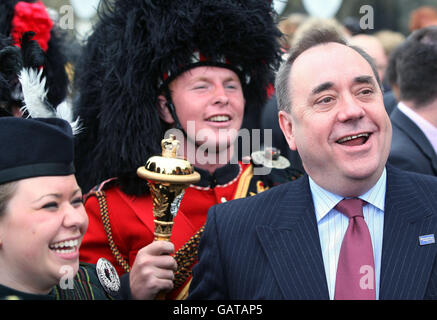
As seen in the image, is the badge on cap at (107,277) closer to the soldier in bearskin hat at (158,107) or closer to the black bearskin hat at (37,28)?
the soldier in bearskin hat at (158,107)

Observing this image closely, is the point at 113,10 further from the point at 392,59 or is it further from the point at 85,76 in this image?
the point at 392,59

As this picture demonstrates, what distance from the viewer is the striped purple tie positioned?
2395 mm

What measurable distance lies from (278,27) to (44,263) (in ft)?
7.75

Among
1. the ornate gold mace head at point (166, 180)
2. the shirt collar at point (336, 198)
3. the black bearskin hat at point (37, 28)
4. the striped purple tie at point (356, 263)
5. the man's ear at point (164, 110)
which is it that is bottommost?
the striped purple tie at point (356, 263)

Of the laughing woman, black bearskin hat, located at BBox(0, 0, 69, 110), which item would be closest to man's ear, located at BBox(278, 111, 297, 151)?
the laughing woman

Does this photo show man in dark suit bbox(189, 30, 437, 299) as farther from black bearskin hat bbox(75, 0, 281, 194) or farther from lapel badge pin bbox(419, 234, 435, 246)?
black bearskin hat bbox(75, 0, 281, 194)

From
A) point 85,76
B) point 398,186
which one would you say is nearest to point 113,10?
point 85,76

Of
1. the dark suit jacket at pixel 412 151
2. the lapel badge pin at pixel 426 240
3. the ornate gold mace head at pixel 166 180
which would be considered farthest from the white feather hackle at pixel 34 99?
the dark suit jacket at pixel 412 151

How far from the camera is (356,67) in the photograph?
2648 millimetres

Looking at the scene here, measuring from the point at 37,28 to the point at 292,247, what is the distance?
2215mm

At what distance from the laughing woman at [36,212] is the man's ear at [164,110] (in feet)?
3.92

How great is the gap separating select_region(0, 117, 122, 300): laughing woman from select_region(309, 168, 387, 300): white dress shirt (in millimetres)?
1034

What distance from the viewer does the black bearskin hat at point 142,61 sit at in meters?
3.50

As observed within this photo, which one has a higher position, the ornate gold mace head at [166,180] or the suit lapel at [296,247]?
the ornate gold mace head at [166,180]
